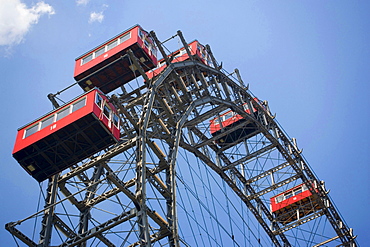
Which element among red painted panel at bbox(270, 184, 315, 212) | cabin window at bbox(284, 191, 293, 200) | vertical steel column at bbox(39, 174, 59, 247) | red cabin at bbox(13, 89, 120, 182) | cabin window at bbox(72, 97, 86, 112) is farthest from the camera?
cabin window at bbox(284, 191, 293, 200)

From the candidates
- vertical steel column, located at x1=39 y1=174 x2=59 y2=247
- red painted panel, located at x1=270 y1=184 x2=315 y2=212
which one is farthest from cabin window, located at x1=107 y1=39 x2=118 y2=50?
red painted panel, located at x1=270 y1=184 x2=315 y2=212

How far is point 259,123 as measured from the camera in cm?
4350

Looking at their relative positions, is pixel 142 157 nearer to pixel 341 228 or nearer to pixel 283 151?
pixel 283 151

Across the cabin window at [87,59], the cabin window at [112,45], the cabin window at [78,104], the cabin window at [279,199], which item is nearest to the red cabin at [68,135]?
the cabin window at [78,104]

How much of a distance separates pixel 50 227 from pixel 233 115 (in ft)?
65.8

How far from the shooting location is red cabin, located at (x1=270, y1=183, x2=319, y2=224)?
49.4 metres

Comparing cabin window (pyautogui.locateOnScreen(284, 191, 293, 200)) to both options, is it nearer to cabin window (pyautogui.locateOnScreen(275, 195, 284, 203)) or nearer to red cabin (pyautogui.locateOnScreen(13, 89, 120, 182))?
cabin window (pyautogui.locateOnScreen(275, 195, 284, 203))

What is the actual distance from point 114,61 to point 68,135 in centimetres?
620

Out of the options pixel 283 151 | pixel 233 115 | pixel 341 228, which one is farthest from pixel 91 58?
pixel 341 228

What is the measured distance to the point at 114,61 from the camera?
32938 mm

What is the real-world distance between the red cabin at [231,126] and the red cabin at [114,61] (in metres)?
11.2

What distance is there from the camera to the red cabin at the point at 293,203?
162ft

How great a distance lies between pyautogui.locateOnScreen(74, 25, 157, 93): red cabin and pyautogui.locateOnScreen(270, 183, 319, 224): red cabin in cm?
2048

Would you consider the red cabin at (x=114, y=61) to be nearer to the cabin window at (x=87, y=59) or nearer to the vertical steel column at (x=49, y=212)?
the cabin window at (x=87, y=59)
